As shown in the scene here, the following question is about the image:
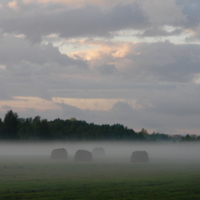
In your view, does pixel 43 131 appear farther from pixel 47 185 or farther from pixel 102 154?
pixel 47 185

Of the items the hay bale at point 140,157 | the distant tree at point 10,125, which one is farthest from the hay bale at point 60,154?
the distant tree at point 10,125

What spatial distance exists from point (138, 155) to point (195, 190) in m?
42.3

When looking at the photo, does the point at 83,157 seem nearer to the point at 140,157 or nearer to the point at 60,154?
the point at 60,154

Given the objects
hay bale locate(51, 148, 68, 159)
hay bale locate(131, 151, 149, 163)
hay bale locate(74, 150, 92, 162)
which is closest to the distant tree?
hay bale locate(51, 148, 68, 159)

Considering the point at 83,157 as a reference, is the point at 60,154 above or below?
below

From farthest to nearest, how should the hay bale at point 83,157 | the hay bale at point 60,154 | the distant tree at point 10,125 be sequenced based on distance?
the distant tree at point 10,125
the hay bale at point 60,154
the hay bale at point 83,157

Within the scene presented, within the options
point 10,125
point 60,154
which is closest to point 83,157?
point 60,154

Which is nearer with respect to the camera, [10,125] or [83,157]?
[83,157]

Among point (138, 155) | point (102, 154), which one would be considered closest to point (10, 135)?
point (102, 154)

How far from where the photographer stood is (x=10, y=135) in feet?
465

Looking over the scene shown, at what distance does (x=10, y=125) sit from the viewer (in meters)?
143

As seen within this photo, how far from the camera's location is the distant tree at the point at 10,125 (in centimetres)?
14125

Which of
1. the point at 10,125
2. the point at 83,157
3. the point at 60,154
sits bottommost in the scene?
the point at 60,154

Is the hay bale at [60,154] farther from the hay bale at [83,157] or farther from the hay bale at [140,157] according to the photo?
the hay bale at [140,157]
